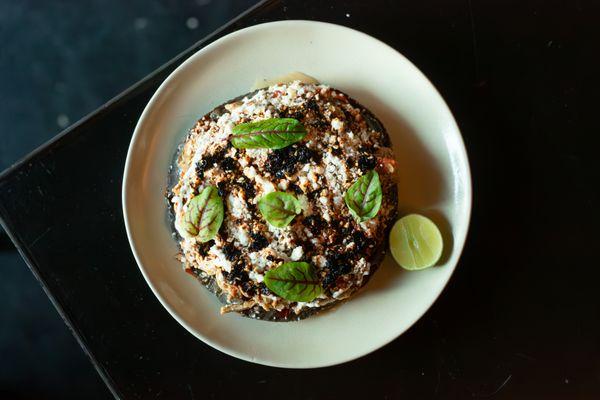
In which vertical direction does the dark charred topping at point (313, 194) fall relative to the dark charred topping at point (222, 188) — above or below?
below

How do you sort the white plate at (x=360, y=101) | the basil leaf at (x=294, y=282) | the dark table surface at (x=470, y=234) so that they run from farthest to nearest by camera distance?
the dark table surface at (x=470, y=234), the white plate at (x=360, y=101), the basil leaf at (x=294, y=282)

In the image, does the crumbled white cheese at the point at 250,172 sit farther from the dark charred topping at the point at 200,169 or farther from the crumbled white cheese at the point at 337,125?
the crumbled white cheese at the point at 337,125

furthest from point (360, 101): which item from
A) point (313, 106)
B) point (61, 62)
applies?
point (61, 62)

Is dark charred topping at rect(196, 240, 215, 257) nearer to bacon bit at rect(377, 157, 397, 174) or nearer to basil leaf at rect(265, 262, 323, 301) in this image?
basil leaf at rect(265, 262, 323, 301)

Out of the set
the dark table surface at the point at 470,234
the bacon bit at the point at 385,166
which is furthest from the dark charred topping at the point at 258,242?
the dark table surface at the point at 470,234

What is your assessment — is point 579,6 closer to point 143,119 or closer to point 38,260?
point 143,119

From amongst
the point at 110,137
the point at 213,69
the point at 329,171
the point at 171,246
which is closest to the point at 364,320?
the point at 329,171

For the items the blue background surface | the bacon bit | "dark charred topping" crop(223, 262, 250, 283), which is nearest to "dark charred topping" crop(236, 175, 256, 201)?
"dark charred topping" crop(223, 262, 250, 283)
